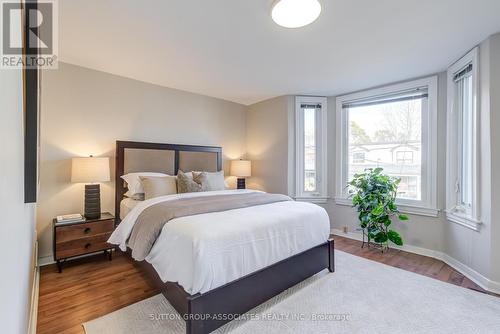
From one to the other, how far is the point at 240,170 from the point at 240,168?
39 mm

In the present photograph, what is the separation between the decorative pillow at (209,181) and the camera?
3.41m

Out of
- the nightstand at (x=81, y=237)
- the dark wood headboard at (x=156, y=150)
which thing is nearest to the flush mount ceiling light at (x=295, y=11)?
the dark wood headboard at (x=156, y=150)

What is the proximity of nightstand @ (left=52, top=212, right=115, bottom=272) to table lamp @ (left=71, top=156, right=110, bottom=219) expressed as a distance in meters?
0.15

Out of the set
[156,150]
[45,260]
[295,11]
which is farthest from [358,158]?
[45,260]

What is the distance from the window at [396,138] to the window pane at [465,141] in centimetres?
34

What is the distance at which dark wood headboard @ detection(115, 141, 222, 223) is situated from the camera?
3.29 m

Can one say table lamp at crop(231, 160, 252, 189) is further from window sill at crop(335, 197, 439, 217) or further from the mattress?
window sill at crop(335, 197, 439, 217)

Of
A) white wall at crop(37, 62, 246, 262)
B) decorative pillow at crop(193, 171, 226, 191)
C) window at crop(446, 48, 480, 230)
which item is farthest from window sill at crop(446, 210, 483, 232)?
white wall at crop(37, 62, 246, 262)

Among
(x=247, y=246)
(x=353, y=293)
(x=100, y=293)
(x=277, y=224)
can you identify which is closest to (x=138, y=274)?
(x=100, y=293)

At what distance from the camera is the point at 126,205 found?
3.04 metres

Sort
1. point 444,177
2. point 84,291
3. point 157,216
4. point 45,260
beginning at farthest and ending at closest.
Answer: point 444,177
point 45,260
point 84,291
point 157,216

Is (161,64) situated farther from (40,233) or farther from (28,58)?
(40,233)

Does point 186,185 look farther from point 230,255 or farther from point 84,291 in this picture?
point 230,255

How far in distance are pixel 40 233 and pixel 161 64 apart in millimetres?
2540
